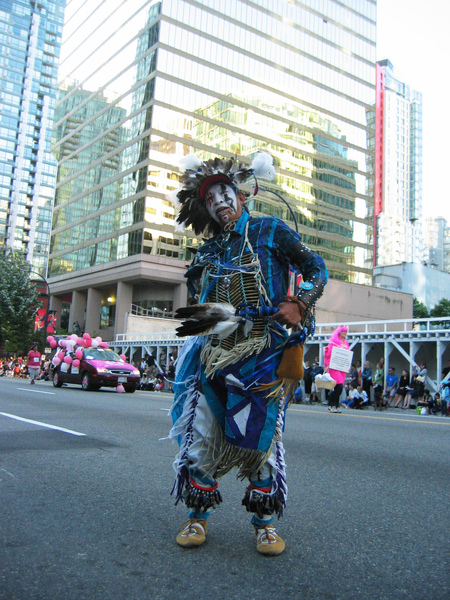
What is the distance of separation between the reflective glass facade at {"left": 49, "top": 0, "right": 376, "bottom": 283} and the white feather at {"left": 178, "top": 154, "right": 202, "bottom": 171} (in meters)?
43.0

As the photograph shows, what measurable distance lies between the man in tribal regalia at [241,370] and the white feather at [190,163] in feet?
1.10

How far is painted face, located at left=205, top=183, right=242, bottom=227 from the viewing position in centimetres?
324

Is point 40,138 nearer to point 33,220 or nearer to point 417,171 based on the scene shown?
point 33,220

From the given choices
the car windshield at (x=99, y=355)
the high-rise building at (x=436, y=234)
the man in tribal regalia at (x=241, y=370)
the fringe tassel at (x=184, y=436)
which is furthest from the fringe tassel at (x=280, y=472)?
the high-rise building at (x=436, y=234)

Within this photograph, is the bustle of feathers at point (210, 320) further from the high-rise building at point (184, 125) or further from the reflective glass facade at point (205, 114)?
the reflective glass facade at point (205, 114)

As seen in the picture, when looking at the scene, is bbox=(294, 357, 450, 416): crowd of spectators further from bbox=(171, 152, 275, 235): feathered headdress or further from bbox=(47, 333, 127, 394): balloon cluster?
bbox=(171, 152, 275, 235): feathered headdress

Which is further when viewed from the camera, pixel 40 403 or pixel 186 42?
pixel 186 42

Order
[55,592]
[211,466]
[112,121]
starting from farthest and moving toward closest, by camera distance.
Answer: [112,121], [211,466], [55,592]

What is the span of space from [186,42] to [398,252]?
99.5m

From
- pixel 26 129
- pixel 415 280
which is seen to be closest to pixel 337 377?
pixel 415 280

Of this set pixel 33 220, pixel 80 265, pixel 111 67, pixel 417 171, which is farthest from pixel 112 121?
pixel 417 171

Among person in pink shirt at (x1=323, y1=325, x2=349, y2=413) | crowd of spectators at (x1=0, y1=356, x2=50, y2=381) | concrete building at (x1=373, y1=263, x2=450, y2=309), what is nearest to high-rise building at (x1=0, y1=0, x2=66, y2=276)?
concrete building at (x1=373, y1=263, x2=450, y2=309)

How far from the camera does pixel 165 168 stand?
1892 inches

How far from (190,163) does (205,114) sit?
51276 millimetres
